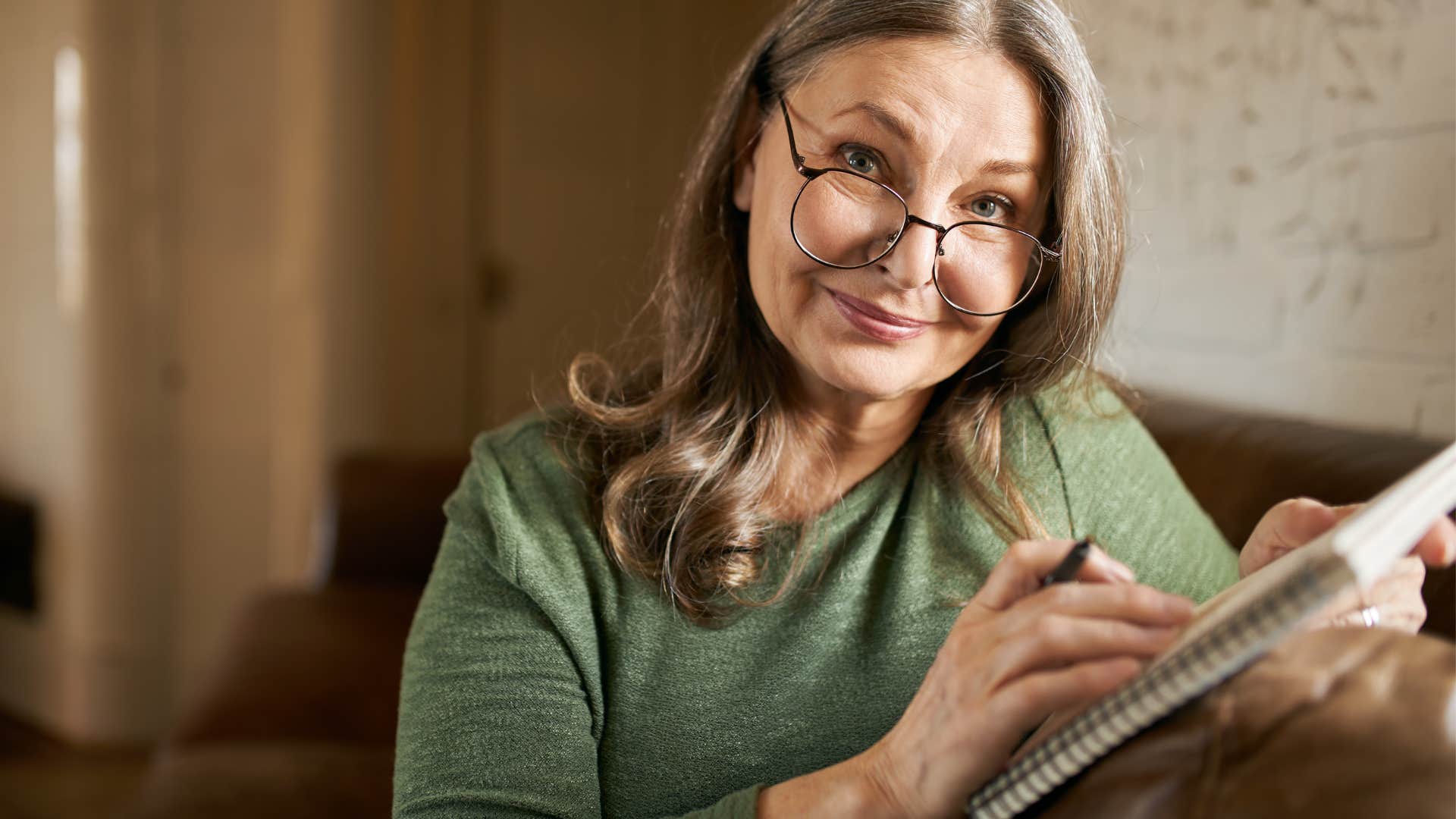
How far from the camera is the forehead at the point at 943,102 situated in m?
0.89

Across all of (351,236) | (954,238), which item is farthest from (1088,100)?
(351,236)

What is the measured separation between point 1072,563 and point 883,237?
13.8 inches

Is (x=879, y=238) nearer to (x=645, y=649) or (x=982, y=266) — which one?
(x=982, y=266)

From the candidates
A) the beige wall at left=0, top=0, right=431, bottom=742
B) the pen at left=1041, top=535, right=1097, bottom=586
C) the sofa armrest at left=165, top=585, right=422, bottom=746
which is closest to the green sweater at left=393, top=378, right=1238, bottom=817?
the pen at left=1041, top=535, right=1097, bottom=586

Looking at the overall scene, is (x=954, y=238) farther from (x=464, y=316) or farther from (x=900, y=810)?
(x=464, y=316)

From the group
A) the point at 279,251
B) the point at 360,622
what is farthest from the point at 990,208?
the point at 279,251

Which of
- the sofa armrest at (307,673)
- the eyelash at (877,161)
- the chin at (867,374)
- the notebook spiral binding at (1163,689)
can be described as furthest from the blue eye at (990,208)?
the sofa armrest at (307,673)

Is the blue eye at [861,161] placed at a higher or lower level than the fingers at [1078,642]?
higher

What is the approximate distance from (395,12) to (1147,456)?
2.70 meters

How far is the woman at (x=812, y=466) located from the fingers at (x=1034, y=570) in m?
0.18

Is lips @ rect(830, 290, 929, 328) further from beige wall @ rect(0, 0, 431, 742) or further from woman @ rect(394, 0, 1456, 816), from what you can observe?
beige wall @ rect(0, 0, 431, 742)

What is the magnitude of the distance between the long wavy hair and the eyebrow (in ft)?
0.16

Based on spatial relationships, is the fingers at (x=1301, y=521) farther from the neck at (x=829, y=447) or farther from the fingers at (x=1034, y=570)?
the neck at (x=829, y=447)

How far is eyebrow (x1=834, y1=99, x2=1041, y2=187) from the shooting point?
→ 899 millimetres
